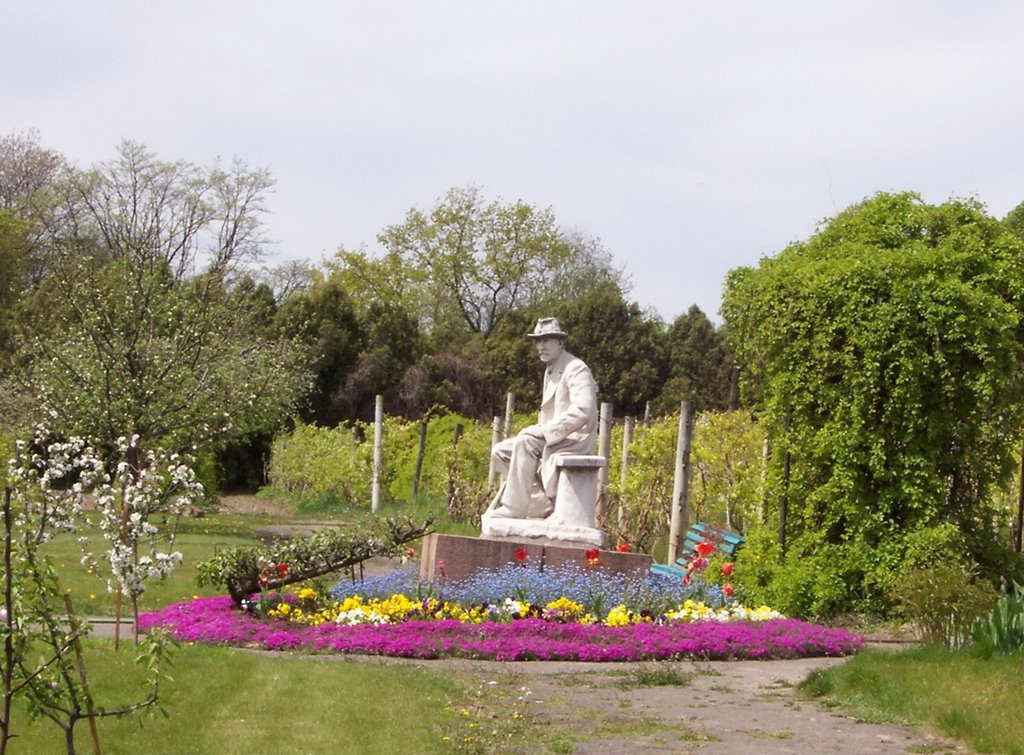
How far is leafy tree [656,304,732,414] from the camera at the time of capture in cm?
4588

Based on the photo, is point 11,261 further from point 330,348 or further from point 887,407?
point 887,407

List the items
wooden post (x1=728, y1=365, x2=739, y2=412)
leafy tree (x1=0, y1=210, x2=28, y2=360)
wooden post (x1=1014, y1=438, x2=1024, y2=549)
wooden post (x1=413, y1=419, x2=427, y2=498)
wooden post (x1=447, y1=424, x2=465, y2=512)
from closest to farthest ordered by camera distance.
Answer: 1. wooden post (x1=1014, y1=438, x2=1024, y2=549)
2. wooden post (x1=447, y1=424, x2=465, y2=512)
3. wooden post (x1=728, y1=365, x2=739, y2=412)
4. wooden post (x1=413, y1=419, x2=427, y2=498)
5. leafy tree (x1=0, y1=210, x2=28, y2=360)

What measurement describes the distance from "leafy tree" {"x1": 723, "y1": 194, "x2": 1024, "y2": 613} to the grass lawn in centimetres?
487

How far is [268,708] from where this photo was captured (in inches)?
313

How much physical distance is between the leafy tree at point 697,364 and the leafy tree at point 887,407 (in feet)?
102

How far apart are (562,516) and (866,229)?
4084 millimetres

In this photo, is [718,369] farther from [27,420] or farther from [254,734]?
[254,734]

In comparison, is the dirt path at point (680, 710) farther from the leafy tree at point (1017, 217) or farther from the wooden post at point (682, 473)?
the leafy tree at point (1017, 217)

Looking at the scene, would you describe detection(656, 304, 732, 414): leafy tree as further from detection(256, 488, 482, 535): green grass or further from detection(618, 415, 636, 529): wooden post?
detection(618, 415, 636, 529): wooden post

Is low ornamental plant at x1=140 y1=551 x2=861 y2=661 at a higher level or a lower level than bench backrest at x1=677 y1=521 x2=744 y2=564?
lower

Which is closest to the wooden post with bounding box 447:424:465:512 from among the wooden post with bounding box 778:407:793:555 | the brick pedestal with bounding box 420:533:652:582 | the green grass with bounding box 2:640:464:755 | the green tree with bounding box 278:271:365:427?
the brick pedestal with bounding box 420:533:652:582

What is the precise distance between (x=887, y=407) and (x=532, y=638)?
408 centimetres

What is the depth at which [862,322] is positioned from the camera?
13.0m

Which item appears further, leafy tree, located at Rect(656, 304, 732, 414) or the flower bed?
leafy tree, located at Rect(656, 304, 732, 414)
